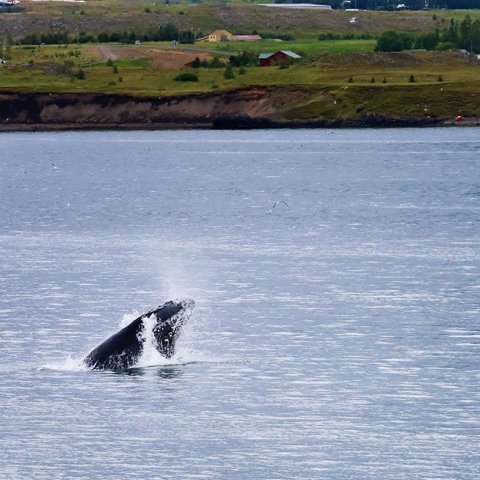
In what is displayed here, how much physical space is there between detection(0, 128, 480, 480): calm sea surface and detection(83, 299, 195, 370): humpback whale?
48 cm

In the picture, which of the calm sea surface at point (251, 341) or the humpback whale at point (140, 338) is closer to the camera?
the calm sea surface at point (251, 341)

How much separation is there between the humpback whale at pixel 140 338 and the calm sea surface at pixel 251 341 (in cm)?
48

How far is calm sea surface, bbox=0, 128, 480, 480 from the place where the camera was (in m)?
31.9

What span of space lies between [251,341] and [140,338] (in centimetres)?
654

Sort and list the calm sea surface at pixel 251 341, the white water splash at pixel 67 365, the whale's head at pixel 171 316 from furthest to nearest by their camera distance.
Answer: the white water splash at pixel 67 365 < the whale's head at pixel 171 316 < the calm sea surface at pixel 251 341

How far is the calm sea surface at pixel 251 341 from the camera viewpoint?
105 feet

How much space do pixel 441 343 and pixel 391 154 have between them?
393 feet

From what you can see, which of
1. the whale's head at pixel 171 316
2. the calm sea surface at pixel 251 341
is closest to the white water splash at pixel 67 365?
the calm sea surface at pixel 251 341

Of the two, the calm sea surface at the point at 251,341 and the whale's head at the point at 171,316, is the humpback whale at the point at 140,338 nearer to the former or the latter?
the whale's head at the point at 171,316

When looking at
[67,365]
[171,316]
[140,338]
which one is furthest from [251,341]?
[171,316]

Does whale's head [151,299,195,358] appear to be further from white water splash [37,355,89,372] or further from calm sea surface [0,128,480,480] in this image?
white water splash [37,355,89,372]

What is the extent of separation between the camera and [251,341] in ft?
145

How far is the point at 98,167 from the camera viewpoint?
154m

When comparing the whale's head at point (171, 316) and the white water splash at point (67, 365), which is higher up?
the whale's head at point (171, 316)
